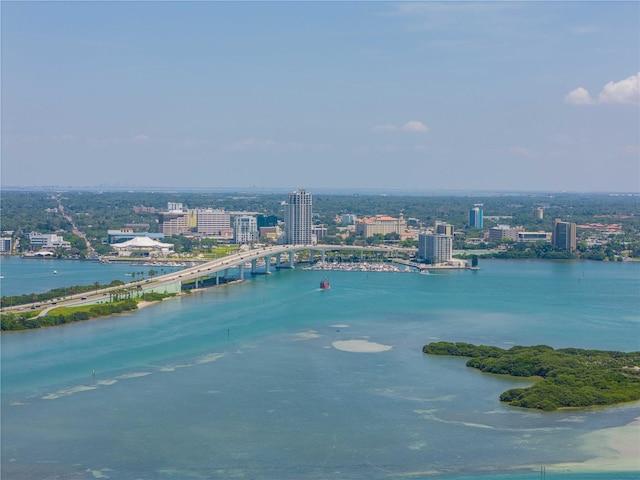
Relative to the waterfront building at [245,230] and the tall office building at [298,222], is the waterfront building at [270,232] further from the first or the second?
the tall office building at [298,222]

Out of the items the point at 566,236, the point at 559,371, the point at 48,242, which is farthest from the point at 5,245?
the point at 559,371

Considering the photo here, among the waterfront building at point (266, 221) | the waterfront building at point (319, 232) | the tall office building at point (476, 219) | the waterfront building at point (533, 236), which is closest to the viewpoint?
the waterfront building at point (319, 232)

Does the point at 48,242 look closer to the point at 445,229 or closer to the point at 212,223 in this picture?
the point at 212,223

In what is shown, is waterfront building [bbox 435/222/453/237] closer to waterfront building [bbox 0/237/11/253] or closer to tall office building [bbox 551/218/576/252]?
tall office building [bbox 551/218/576/252]

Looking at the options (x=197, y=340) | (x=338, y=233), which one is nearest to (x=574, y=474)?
(x=197, y=340)

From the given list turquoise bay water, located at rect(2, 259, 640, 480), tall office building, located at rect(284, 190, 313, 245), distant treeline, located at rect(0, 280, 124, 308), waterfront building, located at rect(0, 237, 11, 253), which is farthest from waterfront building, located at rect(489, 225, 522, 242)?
distant treeline, located at rect(0, 280, 124, 308)

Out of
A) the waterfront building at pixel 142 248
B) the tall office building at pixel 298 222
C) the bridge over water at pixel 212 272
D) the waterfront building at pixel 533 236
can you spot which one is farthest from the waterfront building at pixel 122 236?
the waterfront building at pixel 533 236
